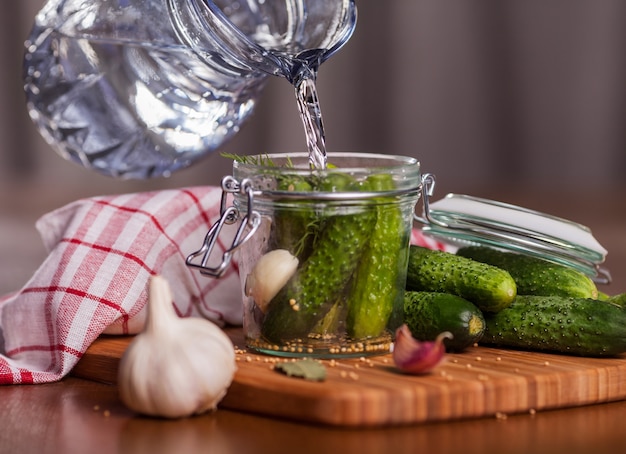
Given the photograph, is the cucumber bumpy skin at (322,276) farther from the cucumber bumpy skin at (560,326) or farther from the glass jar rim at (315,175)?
the cucumber bumpy skin at (560,326)

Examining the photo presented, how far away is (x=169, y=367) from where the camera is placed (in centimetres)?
107

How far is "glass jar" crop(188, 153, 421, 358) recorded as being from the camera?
1258mm

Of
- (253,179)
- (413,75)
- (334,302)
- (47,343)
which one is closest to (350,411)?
(334,302)

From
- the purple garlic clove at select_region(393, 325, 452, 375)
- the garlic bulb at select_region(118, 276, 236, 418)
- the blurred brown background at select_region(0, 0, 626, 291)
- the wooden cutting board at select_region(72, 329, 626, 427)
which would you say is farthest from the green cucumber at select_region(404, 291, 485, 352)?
the blurred brown background at select_region(0, 0, 626, 291)

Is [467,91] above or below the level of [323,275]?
above

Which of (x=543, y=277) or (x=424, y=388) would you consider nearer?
(x=424, y=388)

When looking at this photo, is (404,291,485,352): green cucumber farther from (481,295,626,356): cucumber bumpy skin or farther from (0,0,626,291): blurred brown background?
(0,0,626,291): blurred brown background

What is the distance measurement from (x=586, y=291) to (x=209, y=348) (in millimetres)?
586

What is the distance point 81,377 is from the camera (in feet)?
4.42

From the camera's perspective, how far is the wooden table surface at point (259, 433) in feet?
3.30

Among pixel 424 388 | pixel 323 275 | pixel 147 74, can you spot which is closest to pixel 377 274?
pixel 323 275

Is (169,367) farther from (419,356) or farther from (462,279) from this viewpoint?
(462,279)

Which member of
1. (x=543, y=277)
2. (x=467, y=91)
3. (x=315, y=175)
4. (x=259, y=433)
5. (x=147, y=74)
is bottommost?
(x=259, y=433)

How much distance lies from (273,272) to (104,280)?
11.3 inches
